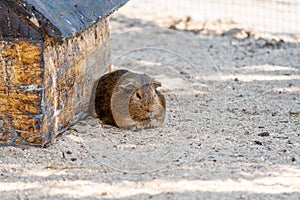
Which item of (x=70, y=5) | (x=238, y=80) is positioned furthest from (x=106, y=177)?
(x=238, y=80)

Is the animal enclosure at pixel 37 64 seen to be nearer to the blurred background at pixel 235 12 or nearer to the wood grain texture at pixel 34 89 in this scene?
the wood grain texture at pixel 34 89

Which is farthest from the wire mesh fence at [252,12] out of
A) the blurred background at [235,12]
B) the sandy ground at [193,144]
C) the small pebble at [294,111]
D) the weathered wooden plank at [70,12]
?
the weathered wooden plank at [70,12]

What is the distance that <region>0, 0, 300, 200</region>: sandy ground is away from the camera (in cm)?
441

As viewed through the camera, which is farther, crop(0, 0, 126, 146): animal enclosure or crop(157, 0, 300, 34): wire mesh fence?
crop(157, 0, 300, 34): wire mesh fence

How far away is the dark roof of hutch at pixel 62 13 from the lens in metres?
4.69

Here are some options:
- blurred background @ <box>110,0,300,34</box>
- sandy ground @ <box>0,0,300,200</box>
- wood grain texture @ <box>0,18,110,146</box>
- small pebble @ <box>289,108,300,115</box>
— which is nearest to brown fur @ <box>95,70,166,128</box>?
sandy ground @ <box>0,0,300,200</box>

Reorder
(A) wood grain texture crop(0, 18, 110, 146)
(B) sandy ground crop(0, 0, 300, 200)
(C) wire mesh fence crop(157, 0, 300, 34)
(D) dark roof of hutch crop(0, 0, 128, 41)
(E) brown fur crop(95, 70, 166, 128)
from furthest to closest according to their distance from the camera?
(C) wire mesh fence crop(157, 0, 300, 34), (E) brown fur crop(95, 70, 166, 128), (A) wood grain texture crop(0, 18, 110, 146), (D) dark roof of hutch crop(0, 0, 128, 41), (B) sandy ground crop(0, 0, 300, 200)

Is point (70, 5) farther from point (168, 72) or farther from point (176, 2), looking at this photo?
point (176, 2)

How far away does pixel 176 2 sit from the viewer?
11.2 meters

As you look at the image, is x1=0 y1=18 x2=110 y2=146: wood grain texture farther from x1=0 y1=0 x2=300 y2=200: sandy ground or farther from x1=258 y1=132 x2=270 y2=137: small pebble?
x1=258 y1=132 x2=270 y2=137: small pebble

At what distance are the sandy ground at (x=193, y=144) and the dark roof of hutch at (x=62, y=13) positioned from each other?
3.03ft

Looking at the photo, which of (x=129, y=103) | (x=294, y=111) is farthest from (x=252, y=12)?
(x=129, y=103)

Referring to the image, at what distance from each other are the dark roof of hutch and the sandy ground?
36.3 inches

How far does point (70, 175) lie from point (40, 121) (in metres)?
0.56
